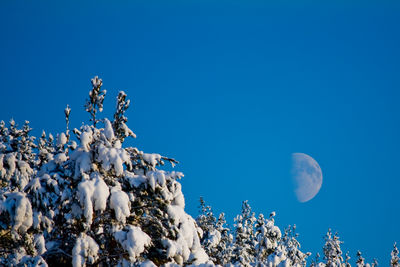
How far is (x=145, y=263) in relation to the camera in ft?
20.7

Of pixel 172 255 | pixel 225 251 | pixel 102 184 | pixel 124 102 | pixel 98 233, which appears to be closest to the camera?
pixel 102 184

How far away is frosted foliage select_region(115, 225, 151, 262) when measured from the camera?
604 centimetres

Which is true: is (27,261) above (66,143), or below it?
below

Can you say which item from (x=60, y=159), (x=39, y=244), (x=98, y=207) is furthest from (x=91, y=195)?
(x=39, y=244)

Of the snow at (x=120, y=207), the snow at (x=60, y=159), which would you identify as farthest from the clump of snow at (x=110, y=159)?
the snow at (x=60, y=159)

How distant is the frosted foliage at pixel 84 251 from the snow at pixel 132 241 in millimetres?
407

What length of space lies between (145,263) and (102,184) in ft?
4.75

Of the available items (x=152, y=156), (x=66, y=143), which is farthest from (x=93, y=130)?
(x=152, y=156)

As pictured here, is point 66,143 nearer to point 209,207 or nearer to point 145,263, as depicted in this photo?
point 145,263

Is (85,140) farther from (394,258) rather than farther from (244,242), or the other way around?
(394,258)

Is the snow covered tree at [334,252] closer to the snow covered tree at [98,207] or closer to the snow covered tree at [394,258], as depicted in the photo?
the snow covered tree at [394,258]

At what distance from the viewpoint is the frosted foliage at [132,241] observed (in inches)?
238

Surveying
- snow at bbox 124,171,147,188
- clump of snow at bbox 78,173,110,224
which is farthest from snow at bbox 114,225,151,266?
snow at bbox 124,171,147,188

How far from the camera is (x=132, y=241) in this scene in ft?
19.9
